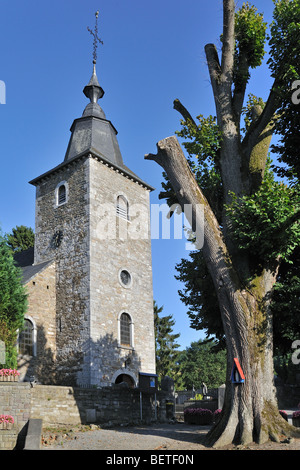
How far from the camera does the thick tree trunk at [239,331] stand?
8.92 m

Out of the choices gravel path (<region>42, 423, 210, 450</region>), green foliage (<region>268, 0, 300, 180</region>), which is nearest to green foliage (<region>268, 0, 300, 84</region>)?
green foliage (<region>268, 0, 300, 180</region>)

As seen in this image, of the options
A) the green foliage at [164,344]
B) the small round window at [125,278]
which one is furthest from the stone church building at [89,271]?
the green foliage at [164,344]

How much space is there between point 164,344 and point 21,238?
1980 centimetres

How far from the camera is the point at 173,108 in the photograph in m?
12.2

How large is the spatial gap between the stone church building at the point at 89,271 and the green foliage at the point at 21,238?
253 inches

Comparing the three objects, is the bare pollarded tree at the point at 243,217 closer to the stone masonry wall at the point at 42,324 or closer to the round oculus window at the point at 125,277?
the round oculus window at the point at 125,277

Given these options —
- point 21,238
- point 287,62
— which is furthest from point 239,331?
point 21,238

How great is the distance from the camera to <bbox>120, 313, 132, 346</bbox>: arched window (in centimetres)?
2081

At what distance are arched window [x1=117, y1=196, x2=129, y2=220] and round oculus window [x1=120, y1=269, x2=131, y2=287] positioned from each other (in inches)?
118

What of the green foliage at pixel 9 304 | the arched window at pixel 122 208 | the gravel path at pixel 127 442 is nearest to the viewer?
the gravel path at pixel 127 442

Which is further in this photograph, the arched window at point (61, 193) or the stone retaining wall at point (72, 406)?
the arched window at point (61, 193)

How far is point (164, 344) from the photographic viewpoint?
145ft

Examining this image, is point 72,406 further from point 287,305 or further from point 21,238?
point 21,238
